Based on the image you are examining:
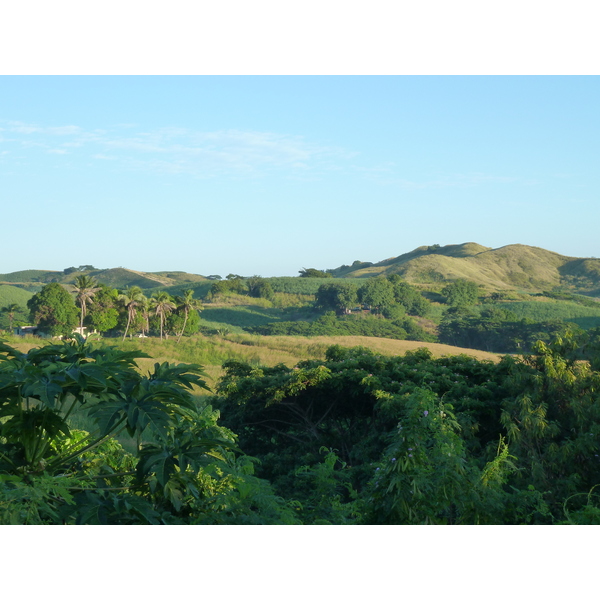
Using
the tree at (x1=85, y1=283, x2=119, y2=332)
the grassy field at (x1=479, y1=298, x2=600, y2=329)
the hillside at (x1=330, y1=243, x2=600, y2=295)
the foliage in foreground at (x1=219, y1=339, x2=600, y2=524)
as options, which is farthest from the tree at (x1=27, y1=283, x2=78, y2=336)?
the hillside at (x1=330, y1=243, x2=600, y2=295)

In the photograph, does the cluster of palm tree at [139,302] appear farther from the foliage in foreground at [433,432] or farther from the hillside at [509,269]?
the hillside at [509,269]

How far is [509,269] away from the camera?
9169 cm

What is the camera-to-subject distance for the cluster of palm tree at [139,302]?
1502 inches

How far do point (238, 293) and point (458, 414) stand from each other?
6132cm

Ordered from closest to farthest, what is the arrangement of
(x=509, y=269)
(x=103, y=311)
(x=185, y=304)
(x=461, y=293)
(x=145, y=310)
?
(x=103, y=311), (x=145, y=310), (x=185, y=304), (x=461, y=293), (x=509, y=269)

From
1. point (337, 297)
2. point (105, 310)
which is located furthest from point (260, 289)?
point (105, 310)

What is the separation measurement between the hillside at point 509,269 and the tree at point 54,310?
51605 millimetres

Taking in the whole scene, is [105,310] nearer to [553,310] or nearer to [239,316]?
[239,316]

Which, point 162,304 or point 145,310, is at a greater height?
point 162,304

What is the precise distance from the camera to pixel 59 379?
2455 mm

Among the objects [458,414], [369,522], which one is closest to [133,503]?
[369,522]

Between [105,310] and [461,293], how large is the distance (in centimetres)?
3752

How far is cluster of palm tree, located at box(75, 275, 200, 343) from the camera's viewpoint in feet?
125

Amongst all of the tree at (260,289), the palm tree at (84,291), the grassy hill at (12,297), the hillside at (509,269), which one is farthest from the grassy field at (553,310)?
the grassy hill at (12,297)
